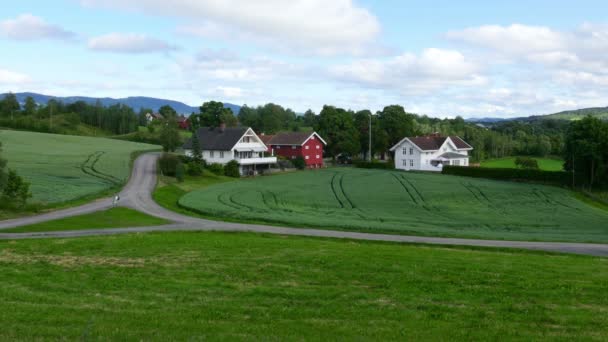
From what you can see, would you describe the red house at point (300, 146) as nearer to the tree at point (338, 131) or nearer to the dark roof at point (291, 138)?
the dark roof at point (291, 138)

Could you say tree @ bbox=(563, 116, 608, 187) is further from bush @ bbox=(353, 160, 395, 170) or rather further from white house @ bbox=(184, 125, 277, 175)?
white house @ bbox=(184, 125, 277, 175)

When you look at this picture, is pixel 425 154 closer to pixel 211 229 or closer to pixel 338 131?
pixel 338 131

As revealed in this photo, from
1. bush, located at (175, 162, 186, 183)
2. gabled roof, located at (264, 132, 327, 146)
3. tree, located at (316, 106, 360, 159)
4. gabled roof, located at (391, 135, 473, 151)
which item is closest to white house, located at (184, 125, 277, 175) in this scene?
gabled roof, located at (264, 132, 327, 146)

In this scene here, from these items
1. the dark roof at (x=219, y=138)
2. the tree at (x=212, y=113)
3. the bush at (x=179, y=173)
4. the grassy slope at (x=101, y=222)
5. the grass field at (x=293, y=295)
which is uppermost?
the tree at (x=212, y=113)

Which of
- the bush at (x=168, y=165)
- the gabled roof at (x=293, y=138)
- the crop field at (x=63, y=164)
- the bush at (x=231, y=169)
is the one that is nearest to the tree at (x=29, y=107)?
the crop field at (x=63, y=164)

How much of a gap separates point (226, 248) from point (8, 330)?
45.8ft

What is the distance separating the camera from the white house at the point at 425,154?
103 metres

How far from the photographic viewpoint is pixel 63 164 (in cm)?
7581

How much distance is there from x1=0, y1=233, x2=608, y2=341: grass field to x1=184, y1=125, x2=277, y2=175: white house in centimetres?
6166

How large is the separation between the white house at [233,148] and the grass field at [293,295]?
2427 inches

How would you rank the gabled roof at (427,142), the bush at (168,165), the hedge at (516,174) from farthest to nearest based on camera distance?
the gabled roof at (427,142) < the hedge at (516,174) < the bush at (168,165)

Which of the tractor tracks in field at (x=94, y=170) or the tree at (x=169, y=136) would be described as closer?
the tractor tracks in field at (x=94, y=170)

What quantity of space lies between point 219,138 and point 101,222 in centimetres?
4990

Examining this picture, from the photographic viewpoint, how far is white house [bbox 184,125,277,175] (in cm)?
8562
